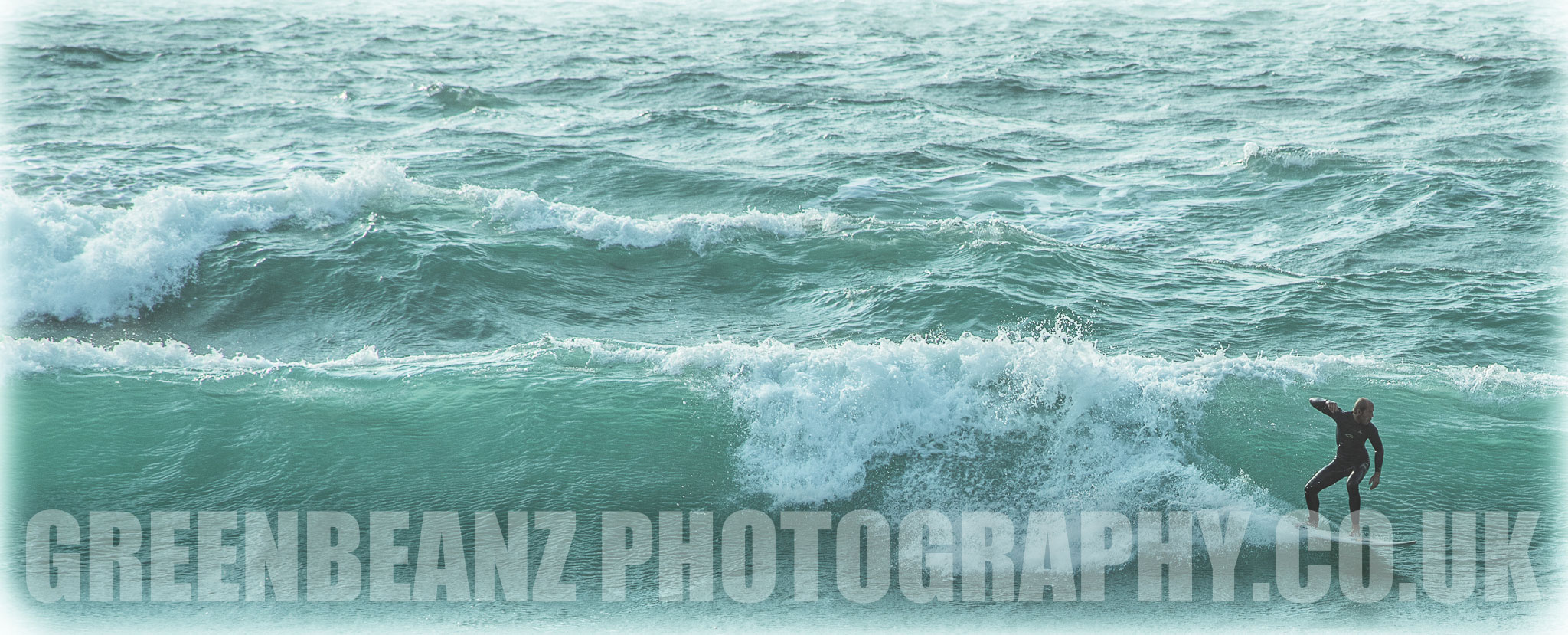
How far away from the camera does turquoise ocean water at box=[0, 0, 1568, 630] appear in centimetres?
811

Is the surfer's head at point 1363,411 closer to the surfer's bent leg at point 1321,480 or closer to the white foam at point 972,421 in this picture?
the surfer's bent leg at point 1321,480

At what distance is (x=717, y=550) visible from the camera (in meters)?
7.50

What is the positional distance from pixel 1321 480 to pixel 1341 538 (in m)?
0.40

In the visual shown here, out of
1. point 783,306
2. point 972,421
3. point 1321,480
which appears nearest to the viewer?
point 1321,480

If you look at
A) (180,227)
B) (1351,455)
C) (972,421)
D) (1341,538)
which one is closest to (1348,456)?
(1351,455)

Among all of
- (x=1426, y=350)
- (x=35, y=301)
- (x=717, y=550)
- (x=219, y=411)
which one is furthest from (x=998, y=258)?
(x=35, y=301)

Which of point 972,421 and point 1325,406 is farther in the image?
point 972,421

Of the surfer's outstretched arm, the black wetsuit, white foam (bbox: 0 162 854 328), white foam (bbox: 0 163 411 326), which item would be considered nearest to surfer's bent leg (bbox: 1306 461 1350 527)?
the black wetsuit

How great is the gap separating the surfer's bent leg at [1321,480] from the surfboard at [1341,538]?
0.18 ft

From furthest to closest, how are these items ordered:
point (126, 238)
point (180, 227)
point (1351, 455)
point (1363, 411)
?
1. point (180, 227)
2. point (126, 238)
3. point (1351, 455)
4. point (1363, 411)

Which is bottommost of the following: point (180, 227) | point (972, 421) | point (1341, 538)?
point (1341, 538)

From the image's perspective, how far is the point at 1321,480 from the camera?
7.19 m

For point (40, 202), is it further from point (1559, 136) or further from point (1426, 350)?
point (1559, 136)

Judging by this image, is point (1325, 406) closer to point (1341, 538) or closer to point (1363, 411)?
point (1363, 411)
